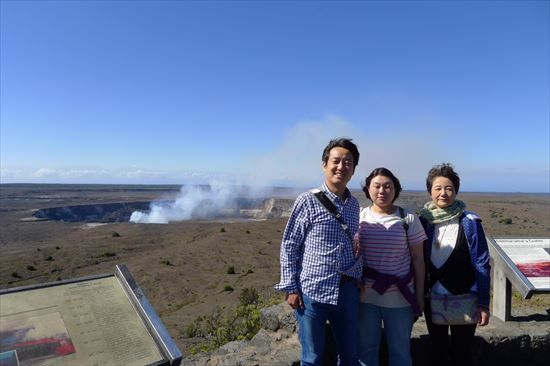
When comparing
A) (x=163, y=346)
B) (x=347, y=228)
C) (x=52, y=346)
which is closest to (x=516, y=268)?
(x=347, y=228)

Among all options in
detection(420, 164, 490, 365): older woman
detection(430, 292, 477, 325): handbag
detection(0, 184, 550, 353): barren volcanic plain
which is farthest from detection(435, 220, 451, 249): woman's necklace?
detection(0, 184, 550, 353): barren volcanic plain

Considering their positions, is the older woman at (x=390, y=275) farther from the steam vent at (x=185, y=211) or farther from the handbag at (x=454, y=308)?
the steam vent at (x=185, y=211)

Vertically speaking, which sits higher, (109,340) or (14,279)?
(109,340)

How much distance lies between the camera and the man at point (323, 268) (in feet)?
9.29

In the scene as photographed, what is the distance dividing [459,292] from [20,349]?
122 inches

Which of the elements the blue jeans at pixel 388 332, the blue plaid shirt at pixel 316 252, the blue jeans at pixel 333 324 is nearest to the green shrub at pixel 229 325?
the blue jeans at pixel 388 332

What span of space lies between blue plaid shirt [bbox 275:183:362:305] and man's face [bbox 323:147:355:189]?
12cm

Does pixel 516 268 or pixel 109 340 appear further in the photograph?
pixel 516 268

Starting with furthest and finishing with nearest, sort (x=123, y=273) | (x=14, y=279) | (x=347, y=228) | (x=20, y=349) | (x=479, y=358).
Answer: (x=14, y=279) < (x=479, y=358) < (x=123, y=273) < (x=347, y=228) < (x=20, y=349)

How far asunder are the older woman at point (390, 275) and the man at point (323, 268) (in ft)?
0.57

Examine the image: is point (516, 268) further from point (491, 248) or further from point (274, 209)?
point (274, 209)

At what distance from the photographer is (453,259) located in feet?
10.5

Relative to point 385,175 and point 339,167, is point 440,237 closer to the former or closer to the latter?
point 385,175

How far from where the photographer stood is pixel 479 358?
426 centimetres
